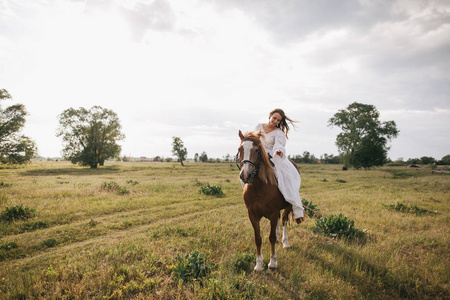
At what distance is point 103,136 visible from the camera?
48.6m

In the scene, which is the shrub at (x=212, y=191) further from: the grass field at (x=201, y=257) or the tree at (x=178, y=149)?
the tree at (x=178, y=149)

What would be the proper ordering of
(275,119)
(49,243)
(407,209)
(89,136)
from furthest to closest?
(89,136), (407,209), (49,243), (275,119)

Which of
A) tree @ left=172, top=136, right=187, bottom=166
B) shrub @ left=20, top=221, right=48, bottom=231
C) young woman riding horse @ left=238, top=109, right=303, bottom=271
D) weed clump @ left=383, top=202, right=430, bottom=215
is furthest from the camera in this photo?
tree @ left=172, top=136, right=187, bottom=166

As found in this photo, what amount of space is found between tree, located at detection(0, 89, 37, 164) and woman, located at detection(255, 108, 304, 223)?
49.5 metres

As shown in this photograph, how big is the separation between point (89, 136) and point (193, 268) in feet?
178

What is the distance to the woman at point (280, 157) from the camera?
5.22 metres

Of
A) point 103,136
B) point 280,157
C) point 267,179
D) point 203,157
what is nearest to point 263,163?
point 267,179

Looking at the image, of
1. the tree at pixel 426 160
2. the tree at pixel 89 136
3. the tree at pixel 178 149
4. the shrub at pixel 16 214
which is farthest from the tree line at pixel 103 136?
the tree at pixel 426 160

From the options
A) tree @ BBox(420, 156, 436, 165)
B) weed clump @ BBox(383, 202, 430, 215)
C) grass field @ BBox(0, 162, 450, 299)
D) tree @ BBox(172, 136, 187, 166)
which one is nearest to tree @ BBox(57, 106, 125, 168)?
tree @ BBox(172, 136, 187, 166)

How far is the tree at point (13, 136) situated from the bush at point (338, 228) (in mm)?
50610

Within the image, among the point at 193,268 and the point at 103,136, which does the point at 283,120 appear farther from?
the point at 103,136

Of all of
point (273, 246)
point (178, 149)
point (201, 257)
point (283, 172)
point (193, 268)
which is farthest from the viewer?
point (178, 149)

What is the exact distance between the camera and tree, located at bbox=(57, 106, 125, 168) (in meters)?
45.2

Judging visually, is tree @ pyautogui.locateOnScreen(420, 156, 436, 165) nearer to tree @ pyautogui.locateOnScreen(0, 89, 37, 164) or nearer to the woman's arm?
the woman's arm
